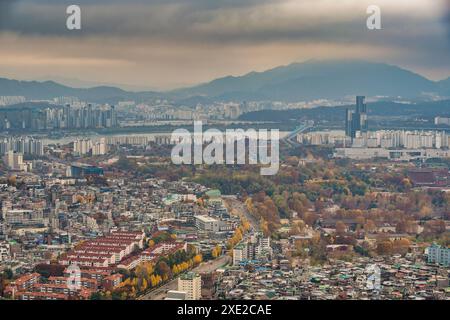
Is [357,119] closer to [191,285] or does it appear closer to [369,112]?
[369,112]

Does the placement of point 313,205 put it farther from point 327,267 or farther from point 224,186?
point 327,267

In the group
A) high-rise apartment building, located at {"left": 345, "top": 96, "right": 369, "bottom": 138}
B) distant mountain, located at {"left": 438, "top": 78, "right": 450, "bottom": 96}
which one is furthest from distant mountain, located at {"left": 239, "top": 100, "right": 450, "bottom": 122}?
distant mountain, located at {"left": 438, "top": 78, "right": 450, "bottom": 96}

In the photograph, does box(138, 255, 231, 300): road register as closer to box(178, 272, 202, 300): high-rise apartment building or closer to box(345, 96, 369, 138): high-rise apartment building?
box(178, 272, 202, 300): high-rise apartment building

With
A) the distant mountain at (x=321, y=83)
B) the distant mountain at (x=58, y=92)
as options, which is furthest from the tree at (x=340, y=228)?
the distant mountain at (x=58, y=92)

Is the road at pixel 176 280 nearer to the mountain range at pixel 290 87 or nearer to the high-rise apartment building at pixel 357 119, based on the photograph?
the mountain range at pixel 290 87

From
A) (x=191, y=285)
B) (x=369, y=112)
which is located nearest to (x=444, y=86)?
(x=369, y=112)

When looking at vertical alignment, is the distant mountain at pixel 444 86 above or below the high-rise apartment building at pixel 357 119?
above
